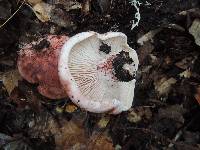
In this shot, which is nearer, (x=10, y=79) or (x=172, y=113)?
(x=10, y=79)

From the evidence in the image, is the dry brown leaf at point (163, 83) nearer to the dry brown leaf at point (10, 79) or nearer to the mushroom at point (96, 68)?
the mushroom at point (96, 68)

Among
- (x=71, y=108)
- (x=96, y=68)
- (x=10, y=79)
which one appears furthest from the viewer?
(x=71, y=108)

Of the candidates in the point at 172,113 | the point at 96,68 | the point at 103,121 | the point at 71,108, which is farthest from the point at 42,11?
the point at 172,113

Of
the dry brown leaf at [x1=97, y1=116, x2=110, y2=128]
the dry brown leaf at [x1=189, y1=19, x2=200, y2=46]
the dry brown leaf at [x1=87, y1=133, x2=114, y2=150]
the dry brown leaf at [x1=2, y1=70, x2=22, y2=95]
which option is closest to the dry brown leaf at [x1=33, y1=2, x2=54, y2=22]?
the dry brown leaf at [x1=2, y1=70, x2=22, y2=95]

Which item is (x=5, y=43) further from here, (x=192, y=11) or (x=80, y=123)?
(x=192, y=11)

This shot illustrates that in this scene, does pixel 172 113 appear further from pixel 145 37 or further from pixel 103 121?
pixel 145 37

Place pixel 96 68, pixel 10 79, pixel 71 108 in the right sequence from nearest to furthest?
pixel 96 68 → pixel 10 79 → pixel 71 108

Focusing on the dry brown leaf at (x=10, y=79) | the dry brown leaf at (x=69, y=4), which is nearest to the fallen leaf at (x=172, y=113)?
the dry brown leaf at (x=69, y=4)
